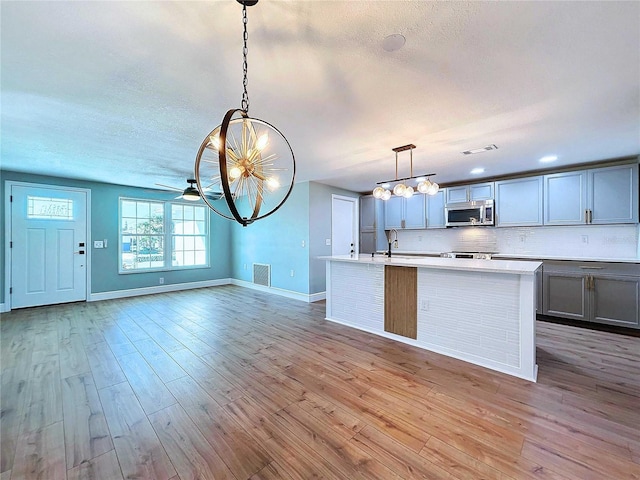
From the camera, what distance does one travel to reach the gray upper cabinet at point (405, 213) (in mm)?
5832

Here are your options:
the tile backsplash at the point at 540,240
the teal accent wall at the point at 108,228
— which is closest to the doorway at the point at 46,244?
the teal accent wall at the point at 108,228

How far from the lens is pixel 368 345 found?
129 inches

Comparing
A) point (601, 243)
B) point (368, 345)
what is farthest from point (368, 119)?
point (601, 243)

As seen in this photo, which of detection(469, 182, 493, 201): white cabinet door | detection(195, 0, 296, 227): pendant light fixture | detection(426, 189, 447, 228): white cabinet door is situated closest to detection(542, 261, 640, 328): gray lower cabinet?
detection(469, 182, 493, 201): white cabinet door

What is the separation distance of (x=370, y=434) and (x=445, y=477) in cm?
48

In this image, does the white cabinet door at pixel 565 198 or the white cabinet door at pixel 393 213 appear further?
the white cabinet door at pixel 393 213

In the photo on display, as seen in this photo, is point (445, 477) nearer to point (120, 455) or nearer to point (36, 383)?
point (120, 455)

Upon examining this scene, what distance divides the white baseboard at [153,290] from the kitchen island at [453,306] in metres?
4.41

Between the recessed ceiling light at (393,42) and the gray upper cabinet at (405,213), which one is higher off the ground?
the recessed ceiling light at (393,42)

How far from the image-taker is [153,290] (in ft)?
20.5

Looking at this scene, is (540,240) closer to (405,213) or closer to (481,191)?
(481,191)

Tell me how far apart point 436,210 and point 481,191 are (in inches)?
34.2

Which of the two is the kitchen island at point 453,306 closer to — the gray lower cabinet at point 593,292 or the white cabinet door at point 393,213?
the gray lower cabinet at point 593,292

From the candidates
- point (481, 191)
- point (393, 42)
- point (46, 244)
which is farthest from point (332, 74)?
point (46, 244)
